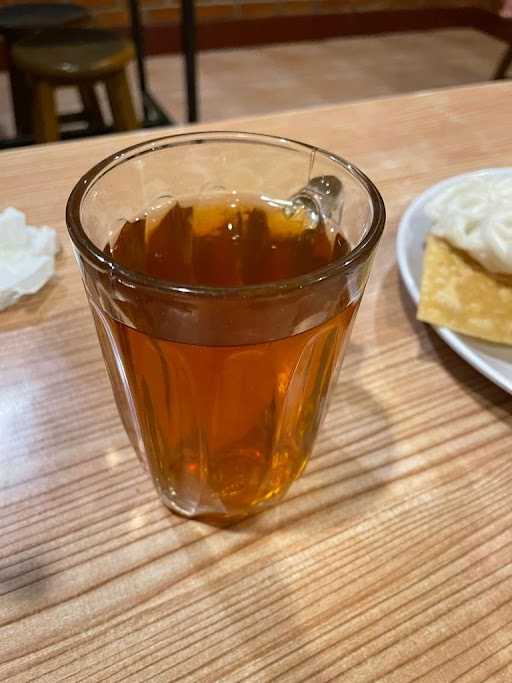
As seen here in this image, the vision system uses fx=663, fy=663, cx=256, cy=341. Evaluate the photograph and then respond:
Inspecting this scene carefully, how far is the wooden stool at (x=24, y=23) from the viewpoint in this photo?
1934 mm

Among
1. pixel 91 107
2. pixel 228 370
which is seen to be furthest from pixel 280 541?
pixel 91 107

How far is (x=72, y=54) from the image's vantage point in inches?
68.3

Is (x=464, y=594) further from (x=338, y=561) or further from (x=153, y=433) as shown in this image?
(x=153, y=433)

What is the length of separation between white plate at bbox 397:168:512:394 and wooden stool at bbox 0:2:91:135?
161 cm

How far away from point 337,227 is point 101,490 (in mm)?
228

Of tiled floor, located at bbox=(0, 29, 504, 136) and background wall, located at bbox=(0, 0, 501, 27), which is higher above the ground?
background wall, located at bbox=(0, 0, 501, 27)

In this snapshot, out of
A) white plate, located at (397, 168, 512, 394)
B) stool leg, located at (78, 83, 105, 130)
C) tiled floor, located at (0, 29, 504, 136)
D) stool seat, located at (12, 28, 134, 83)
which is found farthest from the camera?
tiled floor, located at (0, 29, 504, 136)

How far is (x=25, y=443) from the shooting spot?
46 centimetres

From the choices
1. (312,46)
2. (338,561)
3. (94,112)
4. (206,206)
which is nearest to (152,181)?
(206,206)

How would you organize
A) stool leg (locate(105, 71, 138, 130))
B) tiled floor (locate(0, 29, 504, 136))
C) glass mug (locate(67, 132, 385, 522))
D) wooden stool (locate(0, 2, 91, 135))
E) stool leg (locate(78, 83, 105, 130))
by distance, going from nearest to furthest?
glass mug (locate(67, 132, 385, 522)), stool leg (locate(105, 71, 138, 130)), wooden stool (locate(0, 2, 91, 135)), stool leg (locate(78, 83, 105, 130)), tiled floor (locate(0, 29, 504, 136))

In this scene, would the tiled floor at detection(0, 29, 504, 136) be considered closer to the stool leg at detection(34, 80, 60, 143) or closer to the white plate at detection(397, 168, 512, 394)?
the stool leg at detection(34, 80, 60, 143)

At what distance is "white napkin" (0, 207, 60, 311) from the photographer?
0.57m

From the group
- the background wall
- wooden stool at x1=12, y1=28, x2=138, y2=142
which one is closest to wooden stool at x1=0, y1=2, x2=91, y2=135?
wooden stool at x1=12, y1=28, x2=138, y2=142

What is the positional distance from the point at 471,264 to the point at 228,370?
334 mm
